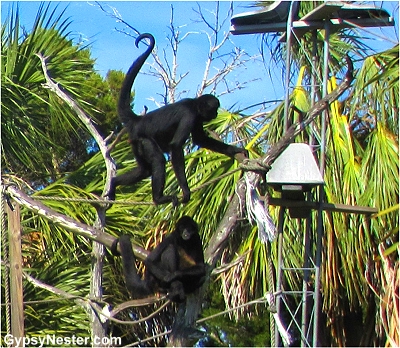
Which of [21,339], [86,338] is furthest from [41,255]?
[21,339]

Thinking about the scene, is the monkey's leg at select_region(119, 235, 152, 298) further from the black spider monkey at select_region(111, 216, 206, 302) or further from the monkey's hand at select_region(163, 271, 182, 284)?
the monkey's hand at select_region(163, 271, 182, 284)

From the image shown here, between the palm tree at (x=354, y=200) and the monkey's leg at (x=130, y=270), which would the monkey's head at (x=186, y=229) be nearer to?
the monkey's leg at (x=130, y=270)

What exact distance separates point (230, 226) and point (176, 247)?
624mm

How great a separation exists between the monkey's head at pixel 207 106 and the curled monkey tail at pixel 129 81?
0.61 m

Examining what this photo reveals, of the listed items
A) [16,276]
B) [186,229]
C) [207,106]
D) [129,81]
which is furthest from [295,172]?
[16,276]

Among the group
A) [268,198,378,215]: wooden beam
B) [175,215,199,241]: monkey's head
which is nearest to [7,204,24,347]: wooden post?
[175,215,199,241]: monkey's head

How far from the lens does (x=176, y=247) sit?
19.7 feet

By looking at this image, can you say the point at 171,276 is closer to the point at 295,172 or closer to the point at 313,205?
the point at 295,172

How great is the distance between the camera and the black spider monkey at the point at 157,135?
604cm

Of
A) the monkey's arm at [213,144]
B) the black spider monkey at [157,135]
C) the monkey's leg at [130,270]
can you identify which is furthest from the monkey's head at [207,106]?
the monkey's leg at [130,270]

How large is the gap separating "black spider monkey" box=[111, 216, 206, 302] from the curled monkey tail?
1.00 metres

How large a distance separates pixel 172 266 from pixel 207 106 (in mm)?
1481

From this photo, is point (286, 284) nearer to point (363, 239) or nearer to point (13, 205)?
point (363, 239)

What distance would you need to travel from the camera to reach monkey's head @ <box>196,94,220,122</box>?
6484mm
